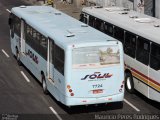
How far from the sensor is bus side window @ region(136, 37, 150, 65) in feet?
61.6

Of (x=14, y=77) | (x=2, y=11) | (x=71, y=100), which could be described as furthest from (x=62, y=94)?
(x=2, y=11)

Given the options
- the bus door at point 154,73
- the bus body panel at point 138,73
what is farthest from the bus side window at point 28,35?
the bus door at point 154,73

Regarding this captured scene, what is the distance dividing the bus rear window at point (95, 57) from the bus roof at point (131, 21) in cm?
168

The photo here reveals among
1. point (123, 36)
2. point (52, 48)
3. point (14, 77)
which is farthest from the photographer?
point (14, 77)

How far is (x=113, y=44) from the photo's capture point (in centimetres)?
1773

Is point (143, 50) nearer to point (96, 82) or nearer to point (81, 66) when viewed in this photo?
point (96, 82)

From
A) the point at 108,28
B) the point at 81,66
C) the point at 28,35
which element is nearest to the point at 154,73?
the point at 81,66

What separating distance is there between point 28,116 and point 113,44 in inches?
158

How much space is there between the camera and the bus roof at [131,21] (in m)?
19.0

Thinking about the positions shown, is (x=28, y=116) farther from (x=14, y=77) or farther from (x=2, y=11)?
(x=2, y=11)

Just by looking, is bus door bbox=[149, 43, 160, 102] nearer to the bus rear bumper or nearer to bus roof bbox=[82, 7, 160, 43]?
bus roof bbox=[82, 7, 160, 43]

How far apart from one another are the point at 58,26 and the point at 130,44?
3.05 meters

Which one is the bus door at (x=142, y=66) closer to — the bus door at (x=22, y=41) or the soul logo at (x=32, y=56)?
the soul logo at (x=32, y=56)

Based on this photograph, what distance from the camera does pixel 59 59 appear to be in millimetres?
18125
